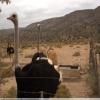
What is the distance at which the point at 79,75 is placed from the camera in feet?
52.3

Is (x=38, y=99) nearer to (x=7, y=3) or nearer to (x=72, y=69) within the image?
(x=7, y=3)

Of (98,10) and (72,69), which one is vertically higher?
(98,10)

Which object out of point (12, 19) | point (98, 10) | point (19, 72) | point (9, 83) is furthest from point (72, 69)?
point (98, 10)

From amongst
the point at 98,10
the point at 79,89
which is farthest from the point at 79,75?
the point at 98,10

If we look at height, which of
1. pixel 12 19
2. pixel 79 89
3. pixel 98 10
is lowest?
pixel 79 89

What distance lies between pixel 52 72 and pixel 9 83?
7858 mm

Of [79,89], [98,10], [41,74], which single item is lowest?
[79,89]

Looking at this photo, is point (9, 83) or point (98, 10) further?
point (98, 10)

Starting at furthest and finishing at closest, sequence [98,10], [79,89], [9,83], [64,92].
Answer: [98,10] < [9,83] < [79,89] < [64,92]

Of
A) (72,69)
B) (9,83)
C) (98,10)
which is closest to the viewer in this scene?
(9,83)

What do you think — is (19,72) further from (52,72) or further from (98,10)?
(98,10)

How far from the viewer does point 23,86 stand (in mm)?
7254

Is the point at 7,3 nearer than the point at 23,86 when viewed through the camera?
No

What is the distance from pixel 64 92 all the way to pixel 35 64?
4364mm
